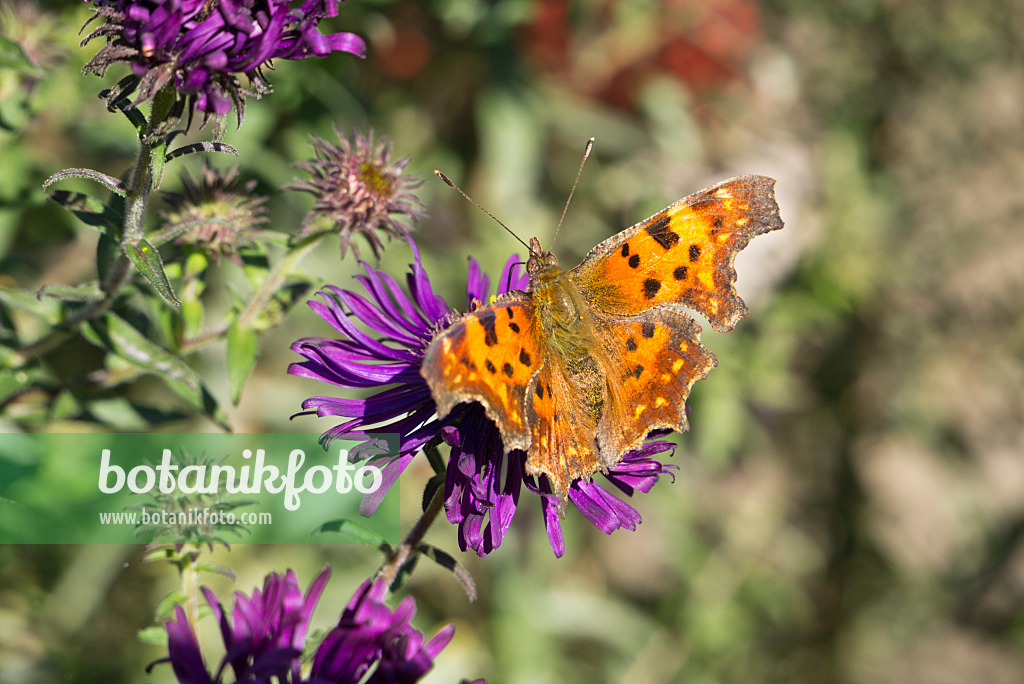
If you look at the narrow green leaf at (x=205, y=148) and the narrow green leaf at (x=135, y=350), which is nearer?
the narrow green leaf at (x=205, y=148)

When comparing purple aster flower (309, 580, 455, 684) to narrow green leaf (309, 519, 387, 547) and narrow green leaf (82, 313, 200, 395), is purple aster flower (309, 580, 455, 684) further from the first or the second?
narrow green leaf (82, 313, 200, 395)

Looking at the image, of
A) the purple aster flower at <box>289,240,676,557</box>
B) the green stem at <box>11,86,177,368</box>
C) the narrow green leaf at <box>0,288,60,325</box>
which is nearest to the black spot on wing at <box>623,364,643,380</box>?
the purple aster flower at <box>289,240,676,557</box>

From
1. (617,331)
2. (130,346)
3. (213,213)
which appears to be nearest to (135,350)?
(130,346)

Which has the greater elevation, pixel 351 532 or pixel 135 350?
pixel 135 350

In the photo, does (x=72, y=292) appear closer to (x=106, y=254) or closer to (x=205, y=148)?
(x=106, y=254)

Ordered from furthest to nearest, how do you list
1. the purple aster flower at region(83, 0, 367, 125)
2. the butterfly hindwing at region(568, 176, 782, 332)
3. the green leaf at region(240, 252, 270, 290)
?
the green leaf at region(240, 252, 270, 290)
the butterfly hindwing at region(568, 176, 782, 332)
the purple aster flower at region(83, 0, 367, 125)

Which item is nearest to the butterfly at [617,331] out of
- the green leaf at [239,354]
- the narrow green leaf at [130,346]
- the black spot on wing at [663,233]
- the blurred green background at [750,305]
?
the black spot on wing at [663,233]

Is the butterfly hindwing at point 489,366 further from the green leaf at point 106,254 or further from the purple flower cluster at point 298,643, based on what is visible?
the green leaf at point 106,254
